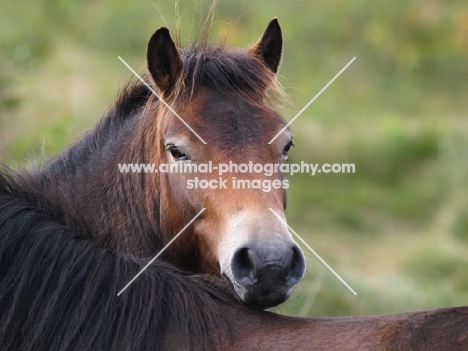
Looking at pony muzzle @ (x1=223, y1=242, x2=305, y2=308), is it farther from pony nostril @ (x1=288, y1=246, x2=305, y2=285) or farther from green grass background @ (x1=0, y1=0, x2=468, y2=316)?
green grass background @ (x1=0, y1=0, x2=468, y2=316)

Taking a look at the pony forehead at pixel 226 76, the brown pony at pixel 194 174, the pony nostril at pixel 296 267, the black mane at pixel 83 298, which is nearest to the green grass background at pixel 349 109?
the brown pony at pixel 194 174

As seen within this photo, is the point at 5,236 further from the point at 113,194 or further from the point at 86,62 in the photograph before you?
the point at 86,62

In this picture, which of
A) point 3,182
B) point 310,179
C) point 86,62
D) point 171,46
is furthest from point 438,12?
point 3,182

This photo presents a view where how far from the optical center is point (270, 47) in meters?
4.77

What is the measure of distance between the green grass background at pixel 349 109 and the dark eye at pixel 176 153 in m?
2.77

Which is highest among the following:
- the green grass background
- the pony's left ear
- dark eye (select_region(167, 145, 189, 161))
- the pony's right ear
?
the pony's right ear

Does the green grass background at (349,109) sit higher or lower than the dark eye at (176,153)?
lower

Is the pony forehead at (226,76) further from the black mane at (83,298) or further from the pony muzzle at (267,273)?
the black mane at (83,298)

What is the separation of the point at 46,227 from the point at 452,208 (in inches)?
333

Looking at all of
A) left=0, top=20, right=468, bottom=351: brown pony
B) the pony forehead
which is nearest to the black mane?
left=0, top=20, right=468, bottom=351: brown pony

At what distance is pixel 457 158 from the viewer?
11430 mm

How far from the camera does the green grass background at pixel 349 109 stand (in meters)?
8.52

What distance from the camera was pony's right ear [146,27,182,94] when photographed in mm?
4402

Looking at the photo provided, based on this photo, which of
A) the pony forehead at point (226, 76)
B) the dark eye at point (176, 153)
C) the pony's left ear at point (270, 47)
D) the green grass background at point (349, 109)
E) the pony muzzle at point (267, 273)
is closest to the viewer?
the pony muzzle at point (267, 273)
